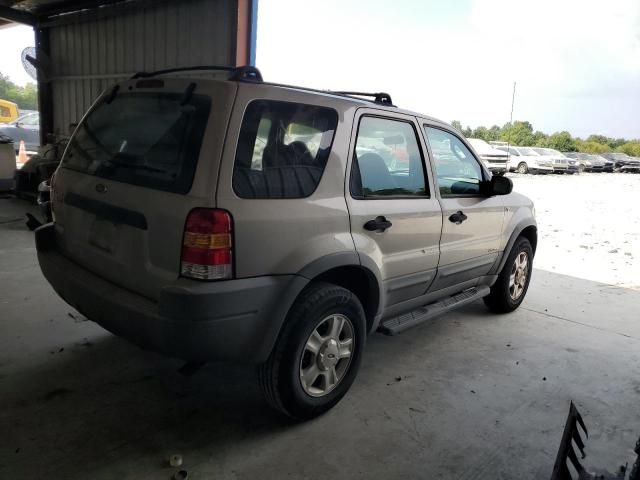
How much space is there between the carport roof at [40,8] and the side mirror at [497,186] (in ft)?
30.1

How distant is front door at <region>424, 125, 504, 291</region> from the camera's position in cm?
343

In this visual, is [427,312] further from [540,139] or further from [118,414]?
[540,139]

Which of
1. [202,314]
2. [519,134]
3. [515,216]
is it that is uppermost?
[519,134]

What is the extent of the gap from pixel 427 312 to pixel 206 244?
1.92 m

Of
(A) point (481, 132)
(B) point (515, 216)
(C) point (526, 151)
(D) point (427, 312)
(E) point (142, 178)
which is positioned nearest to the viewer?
(E) point (142, 178)

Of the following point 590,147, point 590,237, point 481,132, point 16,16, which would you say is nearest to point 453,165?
point 590,237

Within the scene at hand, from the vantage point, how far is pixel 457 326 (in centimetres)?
429

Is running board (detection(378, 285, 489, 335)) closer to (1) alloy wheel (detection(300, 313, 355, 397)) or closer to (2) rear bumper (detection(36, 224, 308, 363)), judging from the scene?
(1) alloy wheel (detection(300, 313, 355, 397))

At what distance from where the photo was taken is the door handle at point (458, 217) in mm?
3421

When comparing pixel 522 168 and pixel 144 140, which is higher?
pixel 522 168

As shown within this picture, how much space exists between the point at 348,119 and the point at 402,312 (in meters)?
1.38

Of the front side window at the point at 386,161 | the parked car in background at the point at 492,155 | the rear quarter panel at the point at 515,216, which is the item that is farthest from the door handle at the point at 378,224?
the parked car in background at the point at 492,155

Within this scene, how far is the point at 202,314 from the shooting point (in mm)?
2051

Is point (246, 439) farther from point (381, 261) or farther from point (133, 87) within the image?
point (133, 87)
